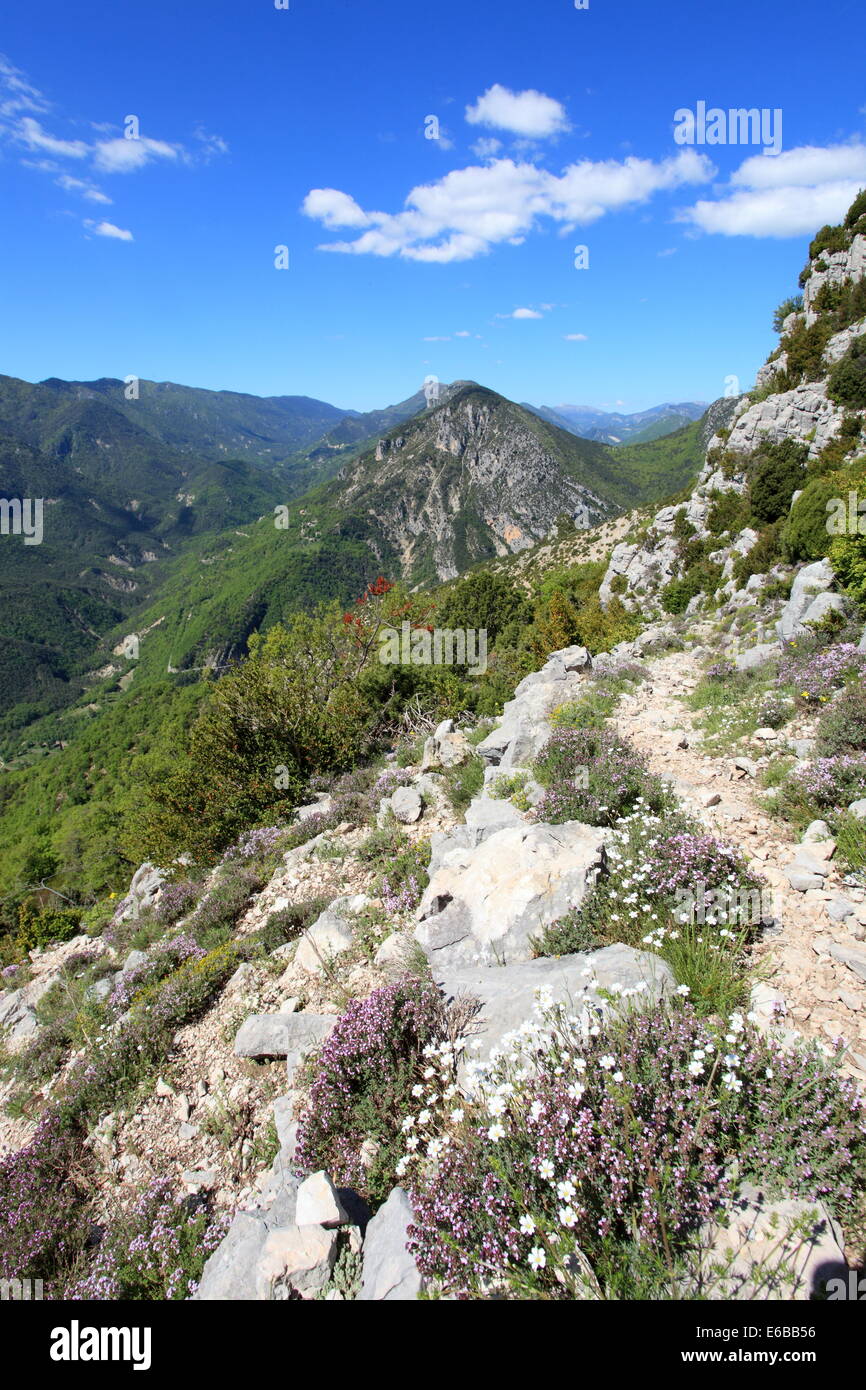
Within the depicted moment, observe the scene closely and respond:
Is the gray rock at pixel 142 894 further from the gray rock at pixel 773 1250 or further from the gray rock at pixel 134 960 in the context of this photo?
the gray rock at pixel 773 1250

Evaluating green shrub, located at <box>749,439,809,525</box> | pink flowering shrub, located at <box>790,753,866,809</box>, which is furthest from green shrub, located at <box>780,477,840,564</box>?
pink flowering shrub, located at <box>790,753,866,809</box>

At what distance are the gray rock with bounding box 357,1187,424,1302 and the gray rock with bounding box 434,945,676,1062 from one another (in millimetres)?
889

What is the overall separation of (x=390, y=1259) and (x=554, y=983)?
173cm

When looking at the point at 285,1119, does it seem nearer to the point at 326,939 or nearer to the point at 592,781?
the point at 326,939

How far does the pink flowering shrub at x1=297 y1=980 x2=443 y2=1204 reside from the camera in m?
3.43

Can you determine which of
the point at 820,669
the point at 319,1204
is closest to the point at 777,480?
the point at 820,669

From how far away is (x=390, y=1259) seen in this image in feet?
8.72

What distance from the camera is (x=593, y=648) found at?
19328mm

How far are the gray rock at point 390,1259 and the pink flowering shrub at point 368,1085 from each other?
1.40ft

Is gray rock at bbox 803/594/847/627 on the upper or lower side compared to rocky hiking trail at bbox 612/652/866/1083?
upper

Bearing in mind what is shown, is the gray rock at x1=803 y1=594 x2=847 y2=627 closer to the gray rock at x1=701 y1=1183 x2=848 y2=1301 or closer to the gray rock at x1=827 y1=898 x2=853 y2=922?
the gray rock at x1=827 y1=898 x2=853 y2=922

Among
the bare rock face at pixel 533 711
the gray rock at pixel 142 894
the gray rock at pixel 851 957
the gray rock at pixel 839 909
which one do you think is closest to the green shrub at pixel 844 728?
the gray rock at pixel 839 909

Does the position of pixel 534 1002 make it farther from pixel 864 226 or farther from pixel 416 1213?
pixel 864 226
